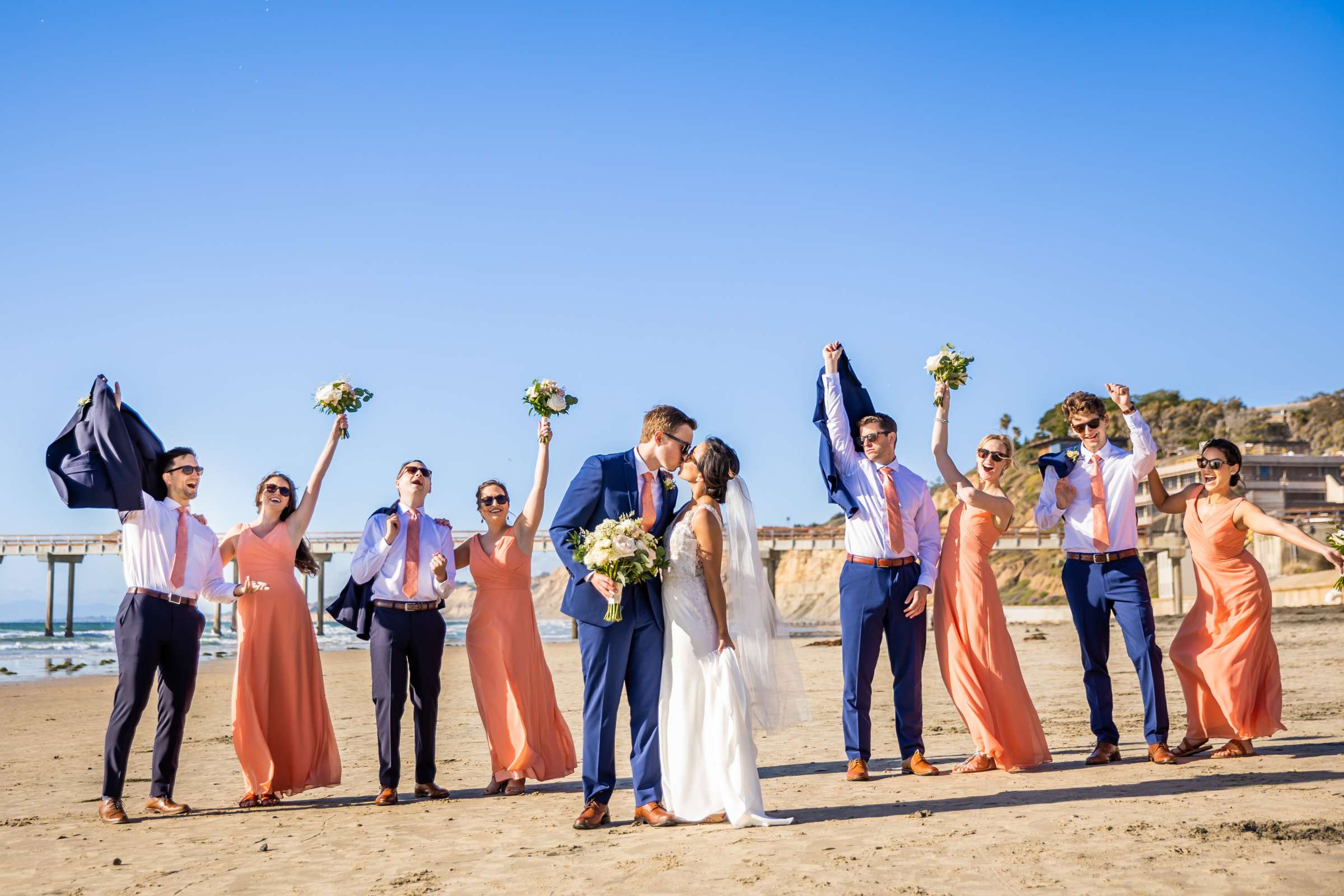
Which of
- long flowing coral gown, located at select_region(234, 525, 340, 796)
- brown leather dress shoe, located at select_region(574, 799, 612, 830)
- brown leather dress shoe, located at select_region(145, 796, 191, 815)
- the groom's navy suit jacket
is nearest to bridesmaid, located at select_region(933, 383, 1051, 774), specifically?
the groom's navy suit jacket

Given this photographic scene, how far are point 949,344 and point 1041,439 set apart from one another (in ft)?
302

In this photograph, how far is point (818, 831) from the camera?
526 cm

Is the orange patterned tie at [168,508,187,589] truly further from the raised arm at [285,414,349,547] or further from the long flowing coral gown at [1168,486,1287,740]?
the long flowing coral gown at [1168,486,1287,740]

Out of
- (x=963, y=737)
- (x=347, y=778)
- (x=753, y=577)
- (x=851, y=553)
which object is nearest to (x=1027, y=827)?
(x=753, y=577)

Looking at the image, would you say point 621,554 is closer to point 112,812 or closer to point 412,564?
point 412,564

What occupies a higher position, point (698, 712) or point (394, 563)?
point (394, 563)

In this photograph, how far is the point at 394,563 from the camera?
6.88m

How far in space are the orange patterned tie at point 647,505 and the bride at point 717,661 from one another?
0.16 metres

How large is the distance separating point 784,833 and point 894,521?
2.33 metres

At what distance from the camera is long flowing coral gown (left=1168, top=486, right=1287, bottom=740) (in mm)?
7043

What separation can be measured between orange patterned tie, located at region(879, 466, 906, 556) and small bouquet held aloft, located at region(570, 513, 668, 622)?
1891 millimetres

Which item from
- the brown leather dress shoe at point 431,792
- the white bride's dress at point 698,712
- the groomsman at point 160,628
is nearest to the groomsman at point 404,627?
the brown leather dress shoe at point 431,792

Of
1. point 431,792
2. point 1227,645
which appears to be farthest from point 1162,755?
point 431,792

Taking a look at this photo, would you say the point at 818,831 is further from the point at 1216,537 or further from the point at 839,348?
the point at 1216,537
